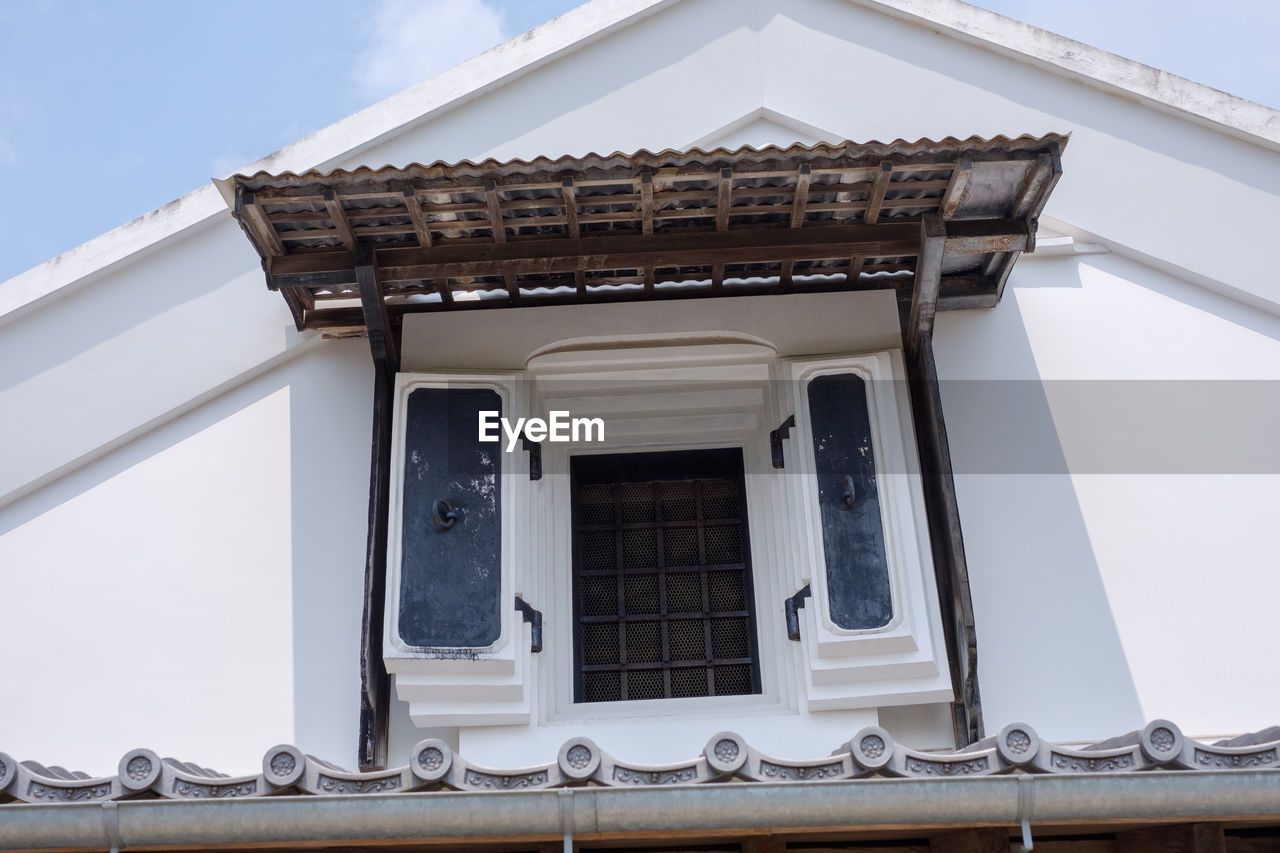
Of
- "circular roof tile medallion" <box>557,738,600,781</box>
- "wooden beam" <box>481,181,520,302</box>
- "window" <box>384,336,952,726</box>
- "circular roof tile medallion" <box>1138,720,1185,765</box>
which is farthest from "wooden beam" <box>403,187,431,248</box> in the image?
"circular roof tile medallion" <box>1138,720,1185,765</box>

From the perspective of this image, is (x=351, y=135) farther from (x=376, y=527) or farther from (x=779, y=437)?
(x=779, y=437)

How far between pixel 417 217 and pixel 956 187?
236 centimetres

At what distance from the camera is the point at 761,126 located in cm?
741

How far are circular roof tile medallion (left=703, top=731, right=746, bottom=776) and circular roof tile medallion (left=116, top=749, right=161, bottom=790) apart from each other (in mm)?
1842

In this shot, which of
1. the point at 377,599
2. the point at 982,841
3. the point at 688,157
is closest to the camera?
the point at 982,841

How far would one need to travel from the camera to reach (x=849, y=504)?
244 inches

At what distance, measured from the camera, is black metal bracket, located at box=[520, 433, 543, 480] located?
6.54 meters

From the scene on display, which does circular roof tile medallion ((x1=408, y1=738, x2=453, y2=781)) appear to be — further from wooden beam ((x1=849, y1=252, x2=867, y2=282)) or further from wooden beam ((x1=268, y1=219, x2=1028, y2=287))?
wooden beam ((x1=849, y1=252, x2=867, y2=282))

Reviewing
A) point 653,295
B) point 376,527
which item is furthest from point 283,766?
point 653,295

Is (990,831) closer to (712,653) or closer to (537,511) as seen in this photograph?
(712,653)

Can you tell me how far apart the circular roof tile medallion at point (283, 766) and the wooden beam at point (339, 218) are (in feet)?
7.80

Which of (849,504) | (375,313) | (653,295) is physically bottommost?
(849,504)

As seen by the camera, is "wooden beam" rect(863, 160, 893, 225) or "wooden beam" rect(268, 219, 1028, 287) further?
"wooden beam" rect(268, 219, 1028, 287)

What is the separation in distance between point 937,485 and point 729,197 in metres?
1.64
